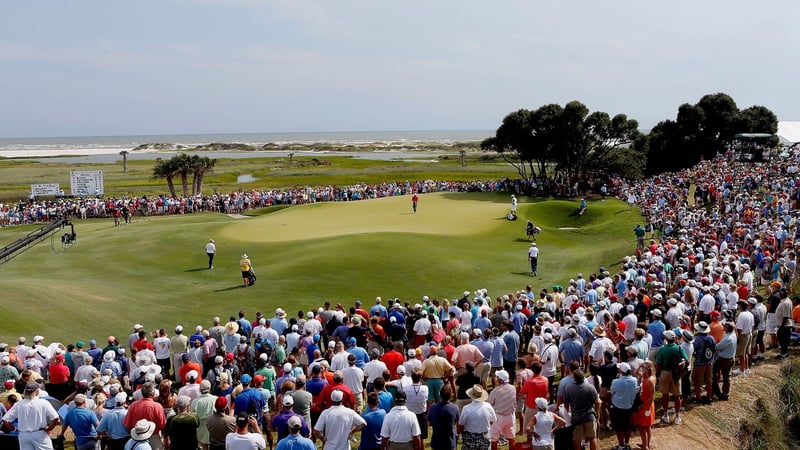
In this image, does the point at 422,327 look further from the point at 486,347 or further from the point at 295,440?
the point at 295,440

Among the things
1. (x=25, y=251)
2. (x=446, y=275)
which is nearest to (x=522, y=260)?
(x=446, y=275)

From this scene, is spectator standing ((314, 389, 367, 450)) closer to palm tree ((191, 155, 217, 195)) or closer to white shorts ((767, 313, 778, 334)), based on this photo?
white shorts ((767, 313, 778, 334))

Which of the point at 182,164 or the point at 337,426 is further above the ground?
the point at 182,164

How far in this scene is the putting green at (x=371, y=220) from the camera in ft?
112

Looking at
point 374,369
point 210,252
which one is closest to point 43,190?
point 210,252

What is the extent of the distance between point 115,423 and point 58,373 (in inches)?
176

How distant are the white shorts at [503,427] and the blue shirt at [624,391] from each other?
5.92ft

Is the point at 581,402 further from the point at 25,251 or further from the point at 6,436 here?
the point at 25,251

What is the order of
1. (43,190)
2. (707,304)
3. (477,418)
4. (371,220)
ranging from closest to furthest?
(477,418) → (707,304) → (371,220) → (43,190)

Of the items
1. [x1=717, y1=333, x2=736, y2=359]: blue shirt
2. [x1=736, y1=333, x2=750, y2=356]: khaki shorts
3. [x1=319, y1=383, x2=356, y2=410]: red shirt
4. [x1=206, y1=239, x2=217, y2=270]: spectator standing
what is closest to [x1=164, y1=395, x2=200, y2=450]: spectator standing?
[x1=319, y1=383, x2=356, y2=410]: red shirt

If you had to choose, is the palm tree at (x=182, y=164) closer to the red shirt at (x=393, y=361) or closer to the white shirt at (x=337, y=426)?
the red shirt at (x=393, y=361)

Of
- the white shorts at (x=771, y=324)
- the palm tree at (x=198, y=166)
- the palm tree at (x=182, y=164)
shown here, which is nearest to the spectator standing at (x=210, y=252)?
the white shorts at (x=771, y=324)

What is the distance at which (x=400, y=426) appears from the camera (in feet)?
29.0

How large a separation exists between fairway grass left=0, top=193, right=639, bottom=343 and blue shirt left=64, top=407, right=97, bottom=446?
31.3ft
